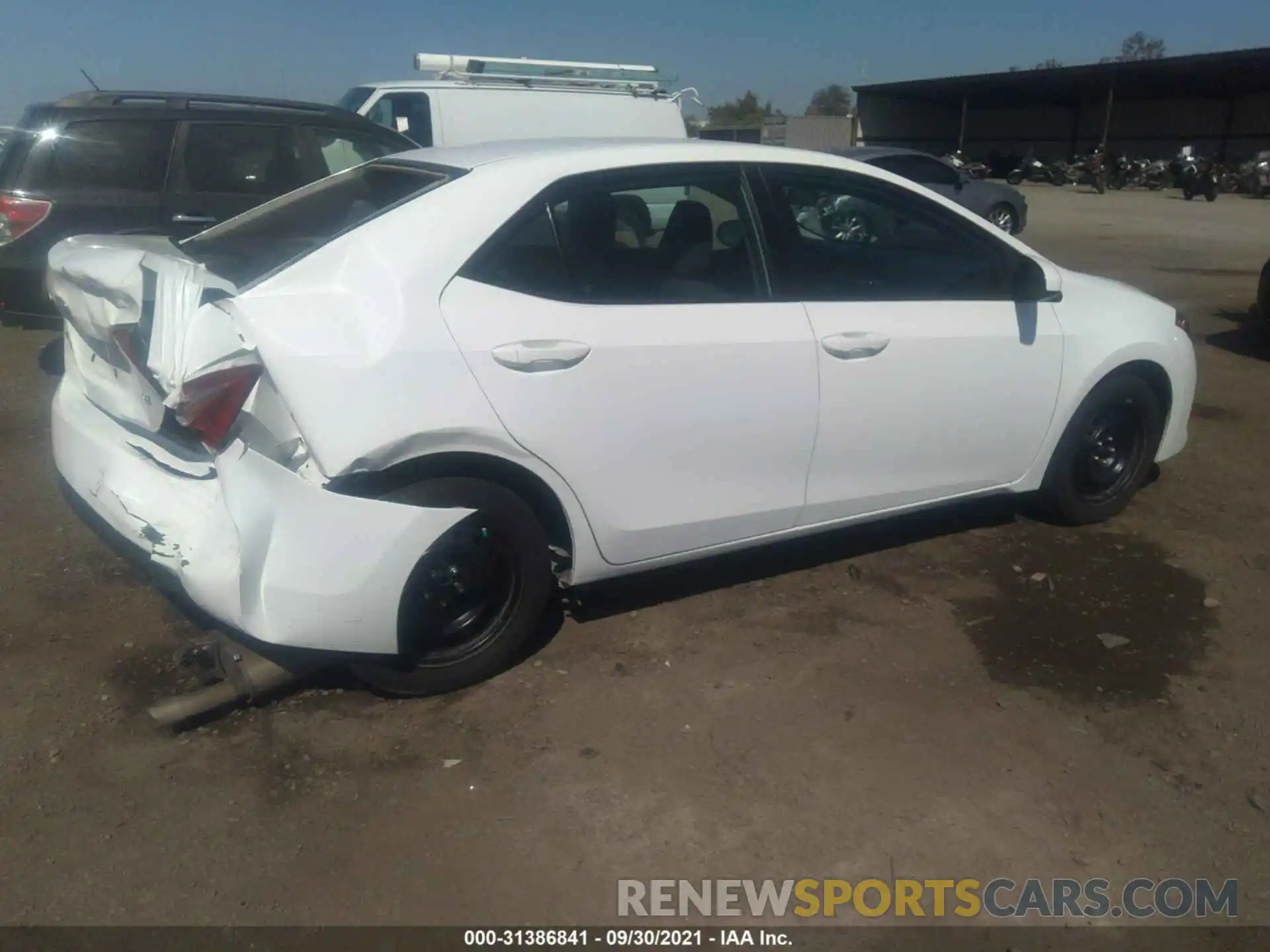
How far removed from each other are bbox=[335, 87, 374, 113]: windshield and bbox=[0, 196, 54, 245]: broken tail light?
154 inches

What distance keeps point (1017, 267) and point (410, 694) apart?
2.81m

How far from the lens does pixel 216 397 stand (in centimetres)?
295

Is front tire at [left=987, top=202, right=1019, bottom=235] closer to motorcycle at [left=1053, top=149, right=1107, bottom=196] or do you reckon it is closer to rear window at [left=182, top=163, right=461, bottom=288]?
rear window at [left=182, top=163, right=461, bottom=288]

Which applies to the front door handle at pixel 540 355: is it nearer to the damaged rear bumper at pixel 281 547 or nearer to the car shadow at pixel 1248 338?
the damaged rear bumper at pixel 281 547

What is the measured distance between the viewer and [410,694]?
11.0ft

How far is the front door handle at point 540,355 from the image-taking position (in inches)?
125

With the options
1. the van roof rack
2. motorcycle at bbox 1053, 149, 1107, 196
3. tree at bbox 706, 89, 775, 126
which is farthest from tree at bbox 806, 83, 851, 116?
the van roof rack

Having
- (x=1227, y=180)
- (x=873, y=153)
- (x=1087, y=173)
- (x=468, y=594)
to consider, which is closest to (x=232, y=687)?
(x=468, y=594)

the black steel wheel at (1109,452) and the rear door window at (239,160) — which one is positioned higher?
the rear door window at (239,160)

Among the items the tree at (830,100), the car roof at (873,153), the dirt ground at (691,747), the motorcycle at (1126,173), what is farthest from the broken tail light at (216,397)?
the tree at (830,100)

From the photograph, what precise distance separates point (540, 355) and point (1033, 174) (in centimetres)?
3942

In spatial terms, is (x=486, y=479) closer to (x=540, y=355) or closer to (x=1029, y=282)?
(x=540, y=355)

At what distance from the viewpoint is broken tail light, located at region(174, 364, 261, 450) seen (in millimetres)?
2938

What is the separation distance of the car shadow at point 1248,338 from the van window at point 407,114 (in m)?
7.20
